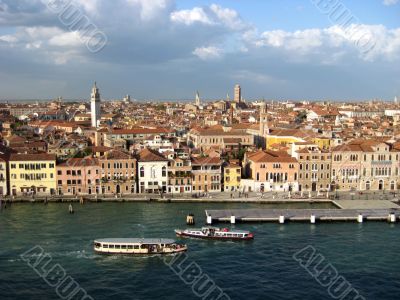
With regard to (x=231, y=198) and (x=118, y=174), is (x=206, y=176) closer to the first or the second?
(x=231, y=198)

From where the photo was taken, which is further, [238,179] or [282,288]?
[238,179]

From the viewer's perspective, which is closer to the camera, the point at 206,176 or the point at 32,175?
the point at 32,175

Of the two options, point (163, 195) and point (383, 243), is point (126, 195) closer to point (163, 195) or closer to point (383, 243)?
point (163, 195)

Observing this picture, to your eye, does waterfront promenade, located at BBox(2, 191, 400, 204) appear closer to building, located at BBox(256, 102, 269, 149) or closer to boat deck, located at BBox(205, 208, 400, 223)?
boat deck, located at BBox(205, 208, 400, 223)

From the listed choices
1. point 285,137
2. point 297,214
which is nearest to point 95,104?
point 285,137

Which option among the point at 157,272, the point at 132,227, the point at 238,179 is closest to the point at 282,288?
the point at 157,272

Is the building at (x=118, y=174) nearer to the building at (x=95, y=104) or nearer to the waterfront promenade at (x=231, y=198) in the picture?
the waterfront promenade at (x=231, y=198)

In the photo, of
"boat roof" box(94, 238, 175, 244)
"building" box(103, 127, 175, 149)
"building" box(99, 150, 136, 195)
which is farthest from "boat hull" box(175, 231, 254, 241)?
"building" box(103, 127, 175, 149)

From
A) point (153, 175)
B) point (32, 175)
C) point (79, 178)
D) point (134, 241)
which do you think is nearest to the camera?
point (134, 241)
